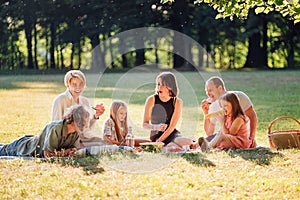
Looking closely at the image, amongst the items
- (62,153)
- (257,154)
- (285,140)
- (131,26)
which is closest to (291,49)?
(131,26)

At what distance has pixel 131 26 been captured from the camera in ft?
120

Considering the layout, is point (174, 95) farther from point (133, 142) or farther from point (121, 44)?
point (121, 44)

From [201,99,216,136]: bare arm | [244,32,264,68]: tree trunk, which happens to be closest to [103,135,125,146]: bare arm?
[201,99,216,136]: bare arm

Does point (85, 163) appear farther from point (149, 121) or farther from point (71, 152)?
point (149, 121)

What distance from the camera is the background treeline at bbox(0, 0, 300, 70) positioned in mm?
36719

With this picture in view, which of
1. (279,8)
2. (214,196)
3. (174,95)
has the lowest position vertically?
(214,196)

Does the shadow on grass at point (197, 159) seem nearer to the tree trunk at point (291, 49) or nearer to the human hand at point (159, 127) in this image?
the human hand at point (159, 127)

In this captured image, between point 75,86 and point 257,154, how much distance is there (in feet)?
7.61

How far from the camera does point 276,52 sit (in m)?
44.3

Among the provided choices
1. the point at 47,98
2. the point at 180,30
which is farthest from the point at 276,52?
the point at 47,98

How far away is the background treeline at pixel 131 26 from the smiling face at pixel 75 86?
26879mm

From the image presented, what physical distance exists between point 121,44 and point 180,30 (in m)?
12.7

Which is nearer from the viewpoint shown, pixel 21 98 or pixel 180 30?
pixel 21 98

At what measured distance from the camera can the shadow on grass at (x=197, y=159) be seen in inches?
263
